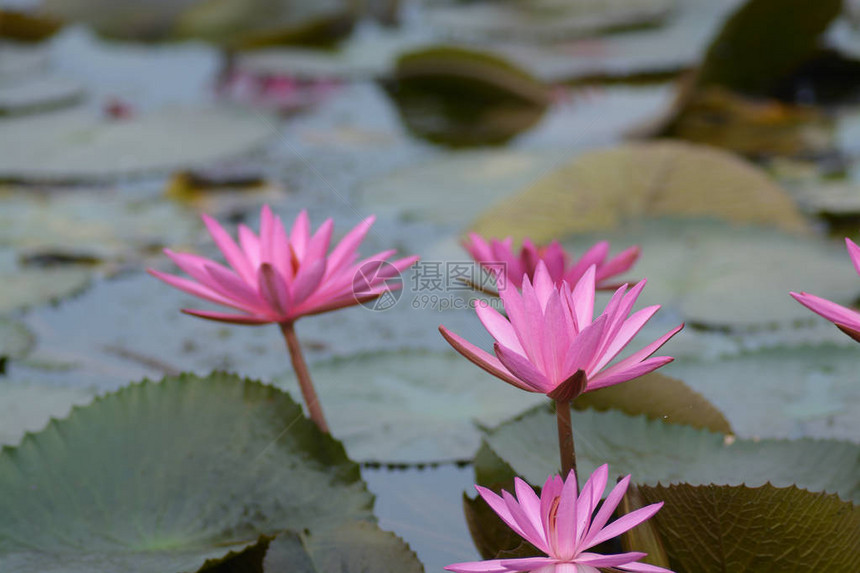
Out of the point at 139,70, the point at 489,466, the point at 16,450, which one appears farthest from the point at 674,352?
the point at 139,70

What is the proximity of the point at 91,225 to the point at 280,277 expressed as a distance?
1303 millimetres

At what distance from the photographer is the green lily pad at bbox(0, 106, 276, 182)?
218 centimetres

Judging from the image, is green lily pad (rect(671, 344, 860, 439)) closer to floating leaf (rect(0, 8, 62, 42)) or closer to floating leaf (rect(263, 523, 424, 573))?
floating leaf (rect(263, 523, 424, 573))

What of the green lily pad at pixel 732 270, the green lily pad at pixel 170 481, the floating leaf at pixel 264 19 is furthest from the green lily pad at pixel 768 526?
the floating leaf at pixel 264 19

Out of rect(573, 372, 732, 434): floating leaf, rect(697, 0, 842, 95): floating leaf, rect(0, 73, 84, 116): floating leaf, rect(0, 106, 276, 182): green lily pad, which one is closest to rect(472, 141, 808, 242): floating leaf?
rect(697, 0, 842, 95): floating leaf

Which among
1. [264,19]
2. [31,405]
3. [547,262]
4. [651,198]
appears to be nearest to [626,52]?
[264,19]

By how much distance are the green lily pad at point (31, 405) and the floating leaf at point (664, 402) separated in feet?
2.40

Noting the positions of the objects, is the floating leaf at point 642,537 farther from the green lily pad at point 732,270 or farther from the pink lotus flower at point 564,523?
the green lily pad at point 732,270

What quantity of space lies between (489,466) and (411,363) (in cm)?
45

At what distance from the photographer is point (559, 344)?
22.7 inches

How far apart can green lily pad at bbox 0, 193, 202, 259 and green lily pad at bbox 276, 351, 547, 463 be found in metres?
0.78

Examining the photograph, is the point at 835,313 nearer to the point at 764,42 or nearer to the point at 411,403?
the point at 411,403

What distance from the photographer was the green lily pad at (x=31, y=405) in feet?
3.43

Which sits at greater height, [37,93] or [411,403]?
[37,93]
